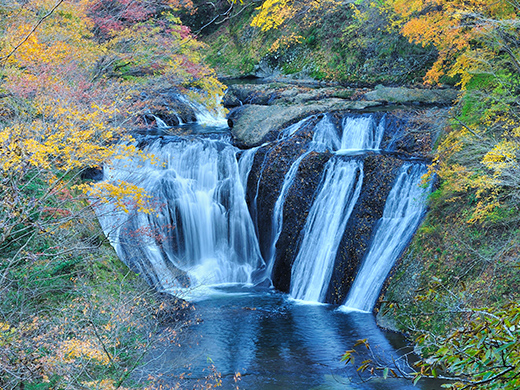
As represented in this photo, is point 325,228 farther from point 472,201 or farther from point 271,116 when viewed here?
point 271,116

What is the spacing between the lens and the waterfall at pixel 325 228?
10.7 metres

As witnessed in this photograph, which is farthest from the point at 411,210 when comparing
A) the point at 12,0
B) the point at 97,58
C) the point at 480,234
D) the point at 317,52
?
the point at 317,52

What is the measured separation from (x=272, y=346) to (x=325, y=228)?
3870mm

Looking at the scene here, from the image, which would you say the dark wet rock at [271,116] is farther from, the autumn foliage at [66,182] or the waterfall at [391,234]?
the waterfall at [391,234]

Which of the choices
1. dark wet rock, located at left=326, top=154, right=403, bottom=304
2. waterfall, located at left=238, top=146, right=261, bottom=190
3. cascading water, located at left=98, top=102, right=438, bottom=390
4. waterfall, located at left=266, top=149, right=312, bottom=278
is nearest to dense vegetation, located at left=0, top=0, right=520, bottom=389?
cascading water, located at left=98, top=102, right=438, bottom=390

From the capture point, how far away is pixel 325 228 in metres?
11.1

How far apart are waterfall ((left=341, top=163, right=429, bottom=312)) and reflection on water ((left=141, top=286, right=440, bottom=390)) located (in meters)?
0.55

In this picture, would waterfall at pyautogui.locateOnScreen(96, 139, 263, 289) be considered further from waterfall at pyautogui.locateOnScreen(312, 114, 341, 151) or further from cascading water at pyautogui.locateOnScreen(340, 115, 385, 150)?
cascading water at pyautogui.locateOnScreen(340, 115, 385, 150)

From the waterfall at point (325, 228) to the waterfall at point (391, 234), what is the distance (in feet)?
2.87

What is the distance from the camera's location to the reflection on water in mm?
6793

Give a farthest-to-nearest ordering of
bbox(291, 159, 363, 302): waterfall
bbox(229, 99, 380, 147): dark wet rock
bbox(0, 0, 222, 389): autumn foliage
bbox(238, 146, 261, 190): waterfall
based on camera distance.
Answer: bbox(229, 99, 380, 147): dark wet rock
bbox(238, 146, 261, 190): waterfall
bbox(291, 159, 363, 302): waterfall
bbox(0, 0, 222, 389): autumn foliage

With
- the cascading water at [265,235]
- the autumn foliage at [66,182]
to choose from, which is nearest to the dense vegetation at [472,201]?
the cascading water at [265,235]

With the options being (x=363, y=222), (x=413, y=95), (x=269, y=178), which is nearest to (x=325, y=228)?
(x=363, y=222)

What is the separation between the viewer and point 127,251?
1098 centimetres
